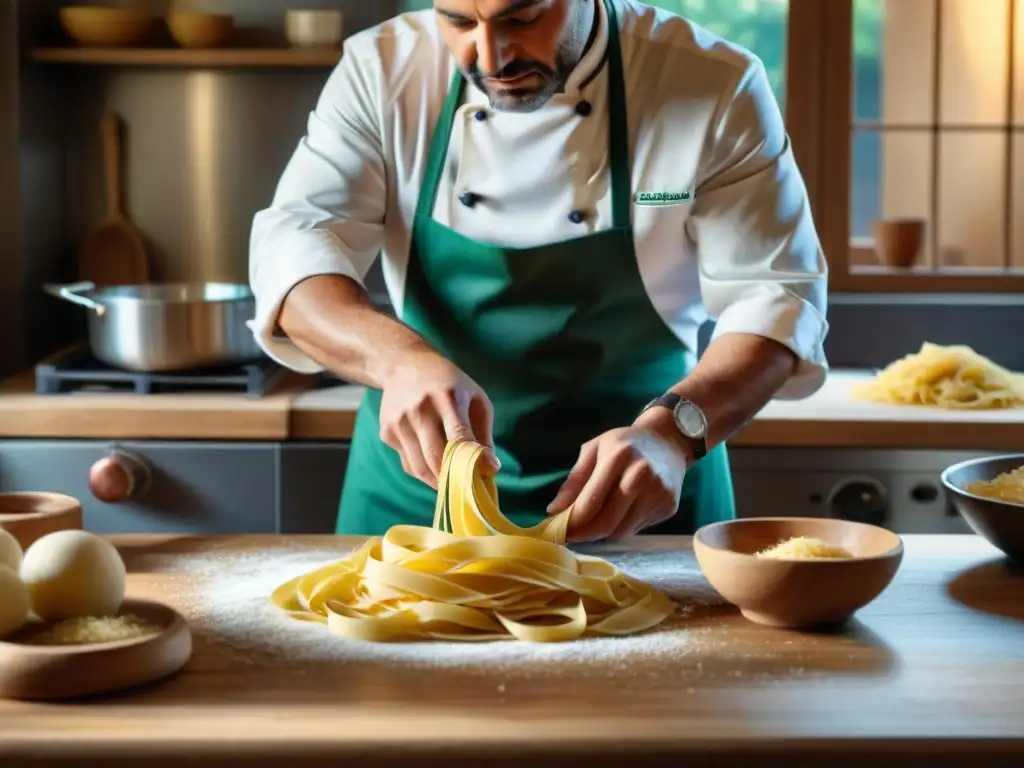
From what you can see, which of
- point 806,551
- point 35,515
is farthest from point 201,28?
point 806,551

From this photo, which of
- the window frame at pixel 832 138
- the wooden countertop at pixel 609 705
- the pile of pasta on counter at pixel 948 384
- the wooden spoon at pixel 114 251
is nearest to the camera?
the wooden countertop at pixel 609 705

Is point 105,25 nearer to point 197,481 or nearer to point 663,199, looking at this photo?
point 197,481

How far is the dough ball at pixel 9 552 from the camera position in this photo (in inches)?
60.8

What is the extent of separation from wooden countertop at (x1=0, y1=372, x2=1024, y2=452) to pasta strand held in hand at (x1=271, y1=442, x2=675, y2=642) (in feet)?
4.08

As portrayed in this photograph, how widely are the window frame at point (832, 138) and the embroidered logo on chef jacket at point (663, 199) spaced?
4.87ft

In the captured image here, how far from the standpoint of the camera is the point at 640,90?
2.33m

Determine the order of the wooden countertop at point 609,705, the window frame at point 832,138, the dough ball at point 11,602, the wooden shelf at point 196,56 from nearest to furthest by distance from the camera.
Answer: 1. the wooden countertop at point 609,705
2. the dough ball at point 11,602
3. the wooden shelf at point 196,56
4. the window frame at point 832,138

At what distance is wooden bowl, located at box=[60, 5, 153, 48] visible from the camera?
11.7 feet

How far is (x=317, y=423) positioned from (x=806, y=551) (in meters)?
1.57

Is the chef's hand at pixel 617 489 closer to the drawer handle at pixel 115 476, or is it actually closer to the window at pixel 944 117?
the drawer handle at pixel 115 476

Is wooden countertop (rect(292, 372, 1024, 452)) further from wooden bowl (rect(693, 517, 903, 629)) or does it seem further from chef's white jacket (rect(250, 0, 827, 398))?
wooden bowl (rect(693, 517, 903, 629))

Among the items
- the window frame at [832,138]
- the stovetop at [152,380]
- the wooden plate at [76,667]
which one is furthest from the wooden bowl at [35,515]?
the window frame at [832,138]

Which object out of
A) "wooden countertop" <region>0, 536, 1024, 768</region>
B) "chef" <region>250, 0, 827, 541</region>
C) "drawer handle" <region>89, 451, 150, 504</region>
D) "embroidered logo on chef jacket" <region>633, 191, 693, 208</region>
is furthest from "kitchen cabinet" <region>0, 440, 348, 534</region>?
"wooden countertop" <region>0, 536, 1024, 768</region>

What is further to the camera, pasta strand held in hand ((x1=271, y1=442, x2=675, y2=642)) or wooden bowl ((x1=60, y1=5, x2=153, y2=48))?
wooden bowl ((x1=60, y1=5, x2=153, y2=48))
